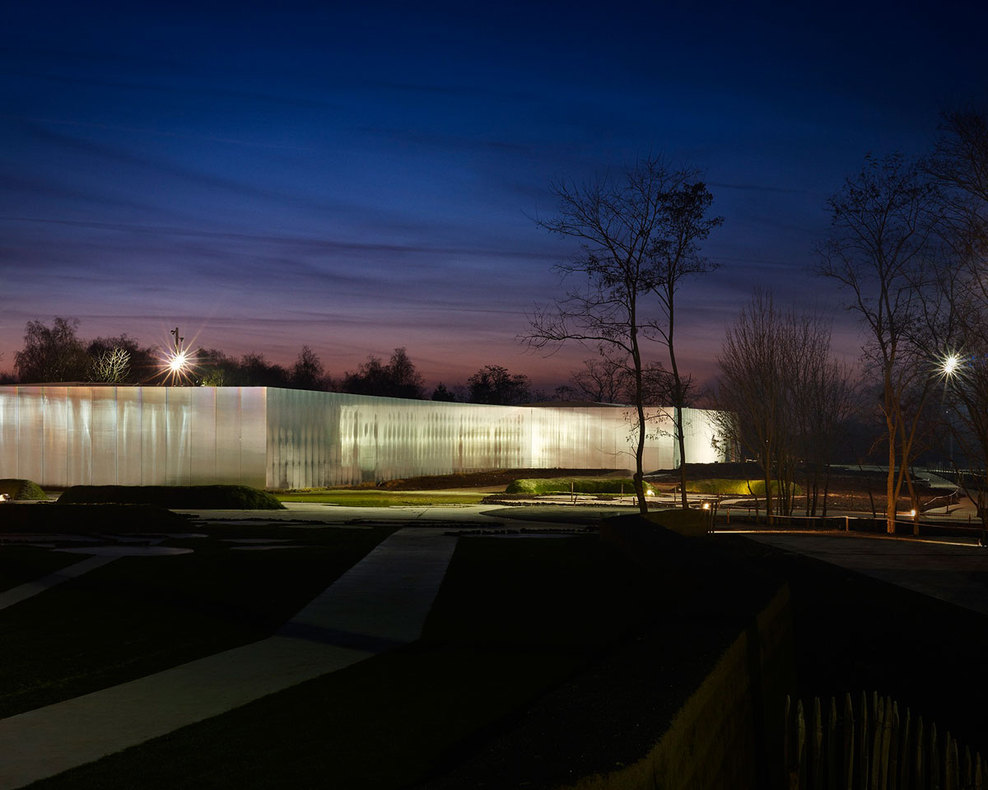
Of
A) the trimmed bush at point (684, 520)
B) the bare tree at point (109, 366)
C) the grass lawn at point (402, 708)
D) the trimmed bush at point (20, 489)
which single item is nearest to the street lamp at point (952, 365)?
the trimmed bush at point (684, 520)

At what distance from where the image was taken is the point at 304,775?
461cm

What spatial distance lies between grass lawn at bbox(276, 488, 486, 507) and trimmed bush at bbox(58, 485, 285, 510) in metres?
3.41

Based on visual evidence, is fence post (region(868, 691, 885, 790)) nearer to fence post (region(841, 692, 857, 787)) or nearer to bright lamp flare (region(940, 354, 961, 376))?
fence post (region(841, 692, 857, 787))

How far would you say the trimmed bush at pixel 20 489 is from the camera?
106 feet

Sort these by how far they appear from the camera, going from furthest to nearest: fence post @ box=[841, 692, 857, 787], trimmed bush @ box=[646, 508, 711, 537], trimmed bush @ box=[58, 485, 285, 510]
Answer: trimmed bush @ box=[58, 485, 285, 510], trimmed bush @ box=[646, 508, 711, 537], fence post @ box=[841, 692, 857, 787]

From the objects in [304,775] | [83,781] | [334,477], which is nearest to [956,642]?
[304,775]

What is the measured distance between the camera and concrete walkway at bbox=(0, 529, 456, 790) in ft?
16.7

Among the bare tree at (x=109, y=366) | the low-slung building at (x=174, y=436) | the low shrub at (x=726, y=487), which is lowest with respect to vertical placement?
the low shrub at (x=726, y=487)

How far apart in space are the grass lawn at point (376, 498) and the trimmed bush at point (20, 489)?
801cm

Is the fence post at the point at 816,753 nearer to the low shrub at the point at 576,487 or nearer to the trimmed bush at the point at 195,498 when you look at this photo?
the trimmed bush at the point at 195,498

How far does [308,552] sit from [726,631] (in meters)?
9.04

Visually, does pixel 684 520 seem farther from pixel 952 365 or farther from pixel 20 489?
pixel 20 489

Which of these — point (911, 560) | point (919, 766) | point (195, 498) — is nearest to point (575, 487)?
point (195, 498)

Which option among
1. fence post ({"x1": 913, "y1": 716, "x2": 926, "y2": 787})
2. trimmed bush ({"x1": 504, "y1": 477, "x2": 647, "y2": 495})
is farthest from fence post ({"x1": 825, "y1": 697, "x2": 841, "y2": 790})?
trimmed bush ({"x1": 504, "y1": 477, "x2": 647, "y2": 495})
